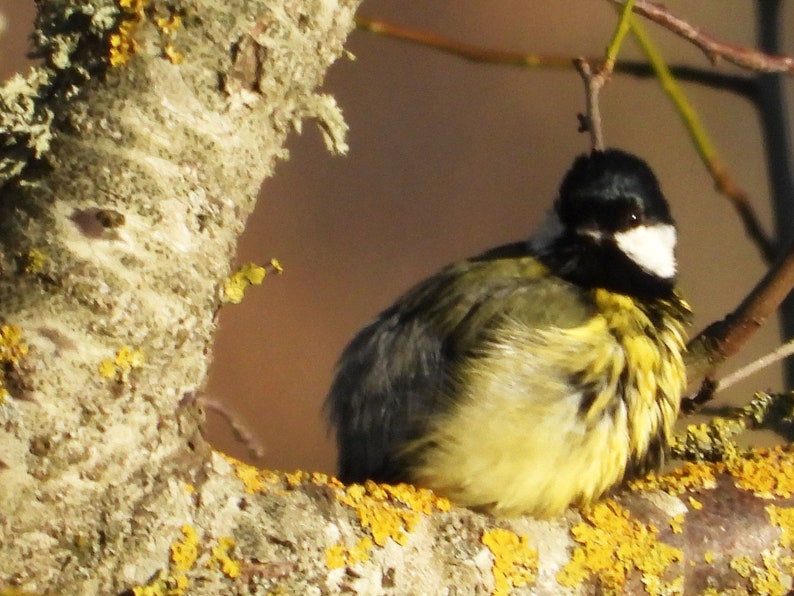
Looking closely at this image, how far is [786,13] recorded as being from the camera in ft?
7.53

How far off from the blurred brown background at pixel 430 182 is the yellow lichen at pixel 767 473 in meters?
0.83

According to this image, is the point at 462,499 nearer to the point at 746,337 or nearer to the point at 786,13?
the point at 746,337

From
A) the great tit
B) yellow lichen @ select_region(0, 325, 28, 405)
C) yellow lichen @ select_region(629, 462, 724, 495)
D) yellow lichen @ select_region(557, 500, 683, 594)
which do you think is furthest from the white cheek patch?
yellow lichen @ select_region(0, 325, 28, 405)

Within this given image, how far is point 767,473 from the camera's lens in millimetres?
1222

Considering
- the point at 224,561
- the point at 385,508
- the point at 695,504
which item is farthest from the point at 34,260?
the point at 695,504

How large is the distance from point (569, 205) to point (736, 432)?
1.22 feet

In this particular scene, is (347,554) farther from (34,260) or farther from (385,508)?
(34,260)

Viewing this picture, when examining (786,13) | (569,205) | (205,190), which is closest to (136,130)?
(205,190)

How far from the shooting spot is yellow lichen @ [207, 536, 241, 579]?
89 centimetres

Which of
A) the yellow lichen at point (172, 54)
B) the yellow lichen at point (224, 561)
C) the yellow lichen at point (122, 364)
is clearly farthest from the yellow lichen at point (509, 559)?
the yellow lichen at point (172, 54)

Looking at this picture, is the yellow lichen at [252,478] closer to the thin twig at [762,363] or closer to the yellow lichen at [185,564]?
the yellow lichen at [185,564]

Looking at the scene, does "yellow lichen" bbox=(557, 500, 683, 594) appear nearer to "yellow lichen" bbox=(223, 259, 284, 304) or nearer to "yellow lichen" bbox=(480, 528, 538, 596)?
"yellow lichen" bbox=(480, 528, 538, 596)

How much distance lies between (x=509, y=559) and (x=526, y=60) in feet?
3.70

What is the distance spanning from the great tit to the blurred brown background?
0.46 m
